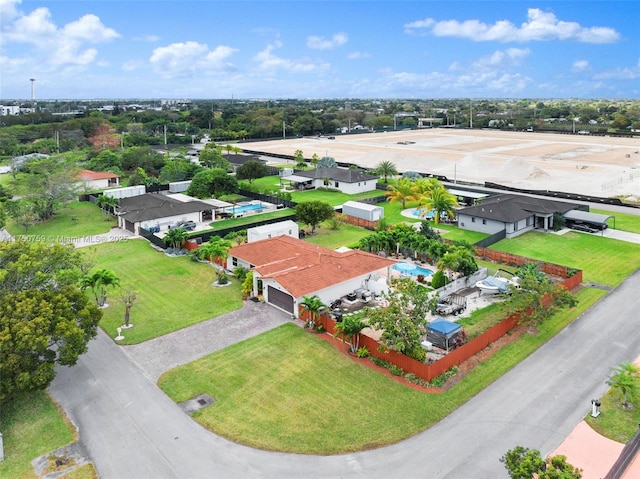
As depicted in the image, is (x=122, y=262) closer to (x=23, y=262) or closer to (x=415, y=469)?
(x=23, y=262)

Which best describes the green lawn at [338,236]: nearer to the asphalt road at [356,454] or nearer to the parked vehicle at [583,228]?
the parked vehicle at [583,228]

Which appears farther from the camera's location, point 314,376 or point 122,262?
point 122,262

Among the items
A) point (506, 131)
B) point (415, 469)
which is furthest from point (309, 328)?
point (506, 131)

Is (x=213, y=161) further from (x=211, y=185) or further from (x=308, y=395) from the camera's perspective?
(x=308, y=395)

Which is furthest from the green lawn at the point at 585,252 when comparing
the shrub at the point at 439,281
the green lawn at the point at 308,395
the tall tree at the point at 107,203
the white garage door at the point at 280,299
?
the tall tree at the point at 107,203

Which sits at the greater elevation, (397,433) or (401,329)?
(401,329)

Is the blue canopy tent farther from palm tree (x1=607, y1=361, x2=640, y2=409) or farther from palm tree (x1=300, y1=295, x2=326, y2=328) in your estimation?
palm tree (x1=607, y1=361, x2=640, y2=409)

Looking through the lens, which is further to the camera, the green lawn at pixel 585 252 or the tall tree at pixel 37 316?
the green lawn at pixel 585 252
